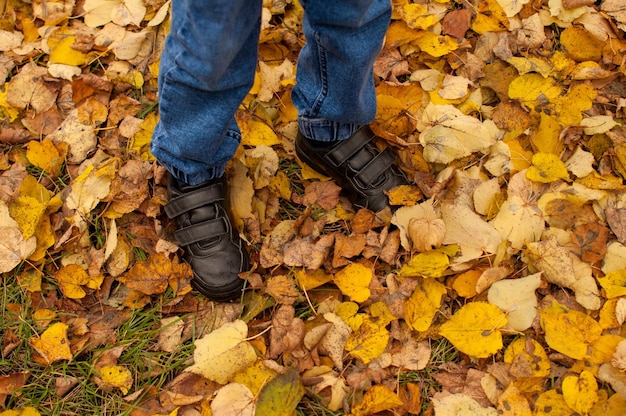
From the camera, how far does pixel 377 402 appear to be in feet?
4.28

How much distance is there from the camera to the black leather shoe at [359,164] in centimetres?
153

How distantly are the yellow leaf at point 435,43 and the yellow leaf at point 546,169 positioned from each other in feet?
1.54

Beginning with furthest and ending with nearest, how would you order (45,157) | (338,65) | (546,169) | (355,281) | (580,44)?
(580,44), (45,157), (546,169), (355,281), (338,65)

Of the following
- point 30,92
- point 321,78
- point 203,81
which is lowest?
point 30,92

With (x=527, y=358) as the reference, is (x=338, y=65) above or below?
above

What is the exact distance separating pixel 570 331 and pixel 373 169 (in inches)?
26.1

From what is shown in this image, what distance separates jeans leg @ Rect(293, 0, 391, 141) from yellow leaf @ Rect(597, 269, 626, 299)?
750 millimetres

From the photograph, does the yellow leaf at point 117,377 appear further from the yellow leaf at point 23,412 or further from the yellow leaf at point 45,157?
the yellow leaf at point 45,157

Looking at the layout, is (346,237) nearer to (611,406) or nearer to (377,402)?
(377,402)

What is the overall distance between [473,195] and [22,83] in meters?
1.49

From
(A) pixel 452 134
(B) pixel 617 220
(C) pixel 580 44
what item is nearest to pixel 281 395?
(A) pixel 452 134

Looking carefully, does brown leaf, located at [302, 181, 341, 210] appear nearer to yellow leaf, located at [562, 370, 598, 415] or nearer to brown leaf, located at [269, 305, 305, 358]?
brown leaf, located at [269, 305, 305, 358]

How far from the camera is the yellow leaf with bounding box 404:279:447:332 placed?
1.41 metres

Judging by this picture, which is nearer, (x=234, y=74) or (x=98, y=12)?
(x=234, y=74)
